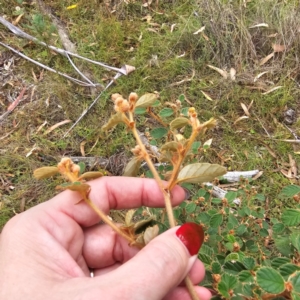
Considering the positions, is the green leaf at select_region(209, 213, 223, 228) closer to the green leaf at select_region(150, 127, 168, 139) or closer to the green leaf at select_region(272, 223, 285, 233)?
the green leaf at select_region(272, 223, 285, 233)

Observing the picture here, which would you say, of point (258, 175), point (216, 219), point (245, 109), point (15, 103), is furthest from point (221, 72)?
point (216, 219)

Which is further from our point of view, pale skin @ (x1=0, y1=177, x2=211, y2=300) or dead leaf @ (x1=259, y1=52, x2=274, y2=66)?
dead leaf @ (x1=259, y1=52, x2=274, y2=66)

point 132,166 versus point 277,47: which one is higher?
point 132,166

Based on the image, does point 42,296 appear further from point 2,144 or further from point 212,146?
A: point 2,144

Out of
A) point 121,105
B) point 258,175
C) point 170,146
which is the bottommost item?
point 258,175

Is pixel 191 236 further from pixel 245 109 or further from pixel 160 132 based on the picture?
pixel 245 109

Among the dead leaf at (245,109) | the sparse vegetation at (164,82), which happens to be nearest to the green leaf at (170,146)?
the sparse vegetation at (164,82)

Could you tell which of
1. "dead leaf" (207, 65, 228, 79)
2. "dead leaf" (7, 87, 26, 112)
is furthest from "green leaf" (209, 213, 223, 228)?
"dead leaf" (7, 87, 26, 112)

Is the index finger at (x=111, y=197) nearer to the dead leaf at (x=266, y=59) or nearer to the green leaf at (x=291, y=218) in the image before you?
the green leaf at (x=291, y=218)
